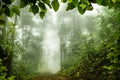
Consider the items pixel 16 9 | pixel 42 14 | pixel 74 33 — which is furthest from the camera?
pixel 74 33

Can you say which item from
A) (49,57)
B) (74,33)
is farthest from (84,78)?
(49,57)

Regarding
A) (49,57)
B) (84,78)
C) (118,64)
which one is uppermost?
(118,64)

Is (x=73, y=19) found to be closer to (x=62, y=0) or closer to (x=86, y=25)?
(x=86, y=25)

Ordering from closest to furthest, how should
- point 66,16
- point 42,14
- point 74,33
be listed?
point 42,14
point 74,33
point 66,16

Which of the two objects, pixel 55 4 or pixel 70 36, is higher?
pixel 55 4

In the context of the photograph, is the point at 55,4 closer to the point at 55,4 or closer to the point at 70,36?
the point at 55,4

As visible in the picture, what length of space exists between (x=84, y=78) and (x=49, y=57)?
63865mm

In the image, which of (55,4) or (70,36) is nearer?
(55,4)

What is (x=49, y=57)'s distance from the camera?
7450cm

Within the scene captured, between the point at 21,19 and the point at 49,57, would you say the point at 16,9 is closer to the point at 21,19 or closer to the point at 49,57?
the point at 21,19

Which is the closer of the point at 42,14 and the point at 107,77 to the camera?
the point at 42,14

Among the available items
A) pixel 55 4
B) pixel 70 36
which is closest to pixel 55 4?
pixel 55 4

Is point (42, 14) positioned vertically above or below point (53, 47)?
above

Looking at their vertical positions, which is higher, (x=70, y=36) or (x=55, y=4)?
(x=55, y=4)
